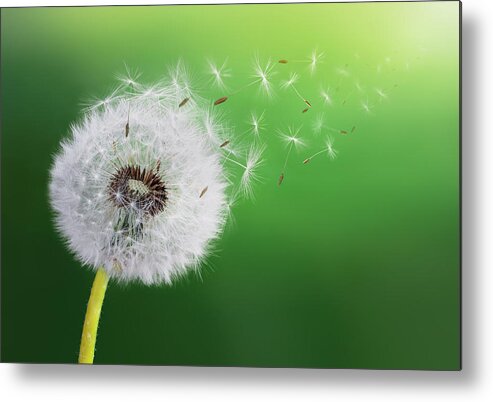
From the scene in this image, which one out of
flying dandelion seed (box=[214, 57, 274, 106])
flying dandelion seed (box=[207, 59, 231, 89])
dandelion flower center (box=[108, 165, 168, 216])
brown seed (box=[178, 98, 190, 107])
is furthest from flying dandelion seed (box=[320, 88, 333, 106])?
dandelion flower center (box=[108, 165, 168, 216])

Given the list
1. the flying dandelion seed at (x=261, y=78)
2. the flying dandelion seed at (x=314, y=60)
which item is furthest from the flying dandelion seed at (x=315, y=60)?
the flying dandelion seed at (x=261, y=78)

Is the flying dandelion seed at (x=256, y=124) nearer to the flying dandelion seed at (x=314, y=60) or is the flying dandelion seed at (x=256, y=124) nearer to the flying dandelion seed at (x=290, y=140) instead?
the flying dandelion seed at (x=290, y=140)

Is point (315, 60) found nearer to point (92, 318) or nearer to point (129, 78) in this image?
point (129, 78)

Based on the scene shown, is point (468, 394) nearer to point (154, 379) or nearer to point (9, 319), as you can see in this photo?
point (154, 379)

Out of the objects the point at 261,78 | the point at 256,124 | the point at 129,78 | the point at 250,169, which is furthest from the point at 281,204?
the point at 129,78

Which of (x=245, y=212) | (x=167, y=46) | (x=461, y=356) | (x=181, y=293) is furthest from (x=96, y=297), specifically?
(x=461, y=356)
